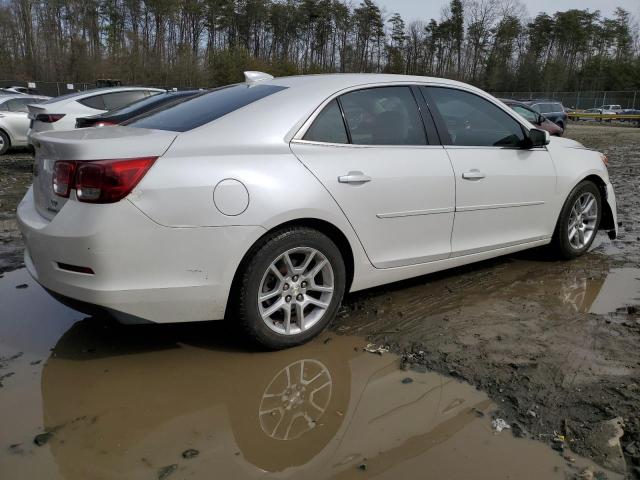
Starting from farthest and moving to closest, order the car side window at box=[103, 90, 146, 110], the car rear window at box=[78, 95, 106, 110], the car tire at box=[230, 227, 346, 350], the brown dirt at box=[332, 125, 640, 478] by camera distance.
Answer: the car side window at box=[103, 90, 146, 110] < the car rear window at box=[78, 95, 106, 110] < the car tire at box=[230, 227, 346, 350] < the brown dirt at box=[332, 125, 640, 478]

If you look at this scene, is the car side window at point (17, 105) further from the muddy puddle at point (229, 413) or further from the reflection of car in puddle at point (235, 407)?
the reflection of car in puddle at point (235, 407)

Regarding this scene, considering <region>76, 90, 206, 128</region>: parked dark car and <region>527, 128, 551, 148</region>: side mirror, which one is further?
<region>76, 90, 206, 128</region>: parked dark car

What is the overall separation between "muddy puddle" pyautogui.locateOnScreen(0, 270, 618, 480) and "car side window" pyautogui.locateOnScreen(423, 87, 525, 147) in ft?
5.70

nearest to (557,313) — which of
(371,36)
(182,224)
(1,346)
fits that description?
(182,224)

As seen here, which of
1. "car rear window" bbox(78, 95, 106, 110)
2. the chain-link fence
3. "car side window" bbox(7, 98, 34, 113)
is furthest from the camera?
the chain-link fence

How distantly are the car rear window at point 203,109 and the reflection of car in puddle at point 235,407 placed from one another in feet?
4.27

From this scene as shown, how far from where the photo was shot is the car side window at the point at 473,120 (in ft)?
13.5

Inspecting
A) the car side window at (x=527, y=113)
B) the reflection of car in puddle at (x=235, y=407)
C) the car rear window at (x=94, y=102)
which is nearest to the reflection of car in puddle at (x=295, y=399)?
the reflection of car in puddle at (x=235, y=407)

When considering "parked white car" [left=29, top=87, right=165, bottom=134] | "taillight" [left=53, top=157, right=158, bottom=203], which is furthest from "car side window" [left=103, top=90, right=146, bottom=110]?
"taillight" [left=53, top=157, right=158, bottom=203]

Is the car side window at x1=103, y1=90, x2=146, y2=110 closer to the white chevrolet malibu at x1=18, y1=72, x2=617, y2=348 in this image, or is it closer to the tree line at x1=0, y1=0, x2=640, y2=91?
the white chevrolet malibu at x1=18, y1=72, x2=617, y2=348

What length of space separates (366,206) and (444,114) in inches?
43.9

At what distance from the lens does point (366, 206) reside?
3.47 metres

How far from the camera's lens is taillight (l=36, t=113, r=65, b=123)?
9.57m

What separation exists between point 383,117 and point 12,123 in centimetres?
1157
